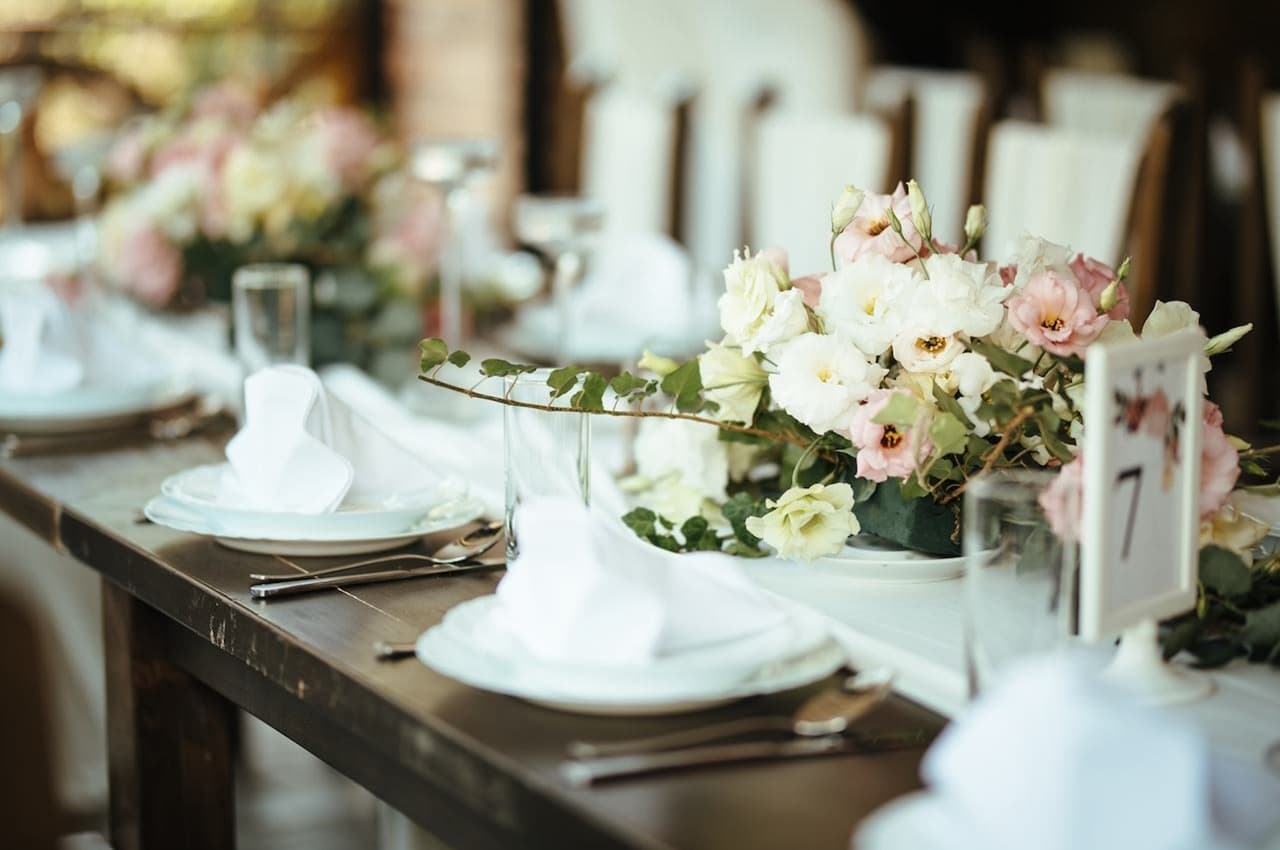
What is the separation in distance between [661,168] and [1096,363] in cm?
255

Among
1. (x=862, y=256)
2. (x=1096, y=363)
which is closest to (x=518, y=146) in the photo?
(x=862, y=256)

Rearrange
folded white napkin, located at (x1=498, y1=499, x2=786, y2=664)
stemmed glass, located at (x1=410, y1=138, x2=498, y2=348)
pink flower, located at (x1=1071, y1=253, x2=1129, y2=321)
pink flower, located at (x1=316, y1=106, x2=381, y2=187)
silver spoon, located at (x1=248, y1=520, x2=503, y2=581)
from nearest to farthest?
folded white napkin, located at (x1=498, y1=499, x2=786, y2=664) < pink flower, located at (x1=1071, y1=253, x2=1129, y2=321) < silver spoon, located at (x1=248, y1=520, x2=503, y2=581) < stemmed glass, located at (x1=410, y1=138, x2=498, y2=348) < pink flower, located at (x1=316, y1=106, x2=381, y2=187)

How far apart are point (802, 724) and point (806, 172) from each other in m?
2.30

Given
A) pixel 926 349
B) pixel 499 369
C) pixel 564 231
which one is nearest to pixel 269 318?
pixel 564 231

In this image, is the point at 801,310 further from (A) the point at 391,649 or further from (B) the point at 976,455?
(A) the point at 391,649

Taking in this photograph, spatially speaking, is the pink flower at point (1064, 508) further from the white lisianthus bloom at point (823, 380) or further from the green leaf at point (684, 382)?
the green leaf at point (684, 382)

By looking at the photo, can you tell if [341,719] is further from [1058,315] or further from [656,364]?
[1058,315]

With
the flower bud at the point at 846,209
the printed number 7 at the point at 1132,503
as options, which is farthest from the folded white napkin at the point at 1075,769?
the flower bud at the point at 846,209

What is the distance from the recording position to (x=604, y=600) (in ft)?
3.15

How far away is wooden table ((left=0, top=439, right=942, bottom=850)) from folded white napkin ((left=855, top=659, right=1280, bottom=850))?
116 millimetres

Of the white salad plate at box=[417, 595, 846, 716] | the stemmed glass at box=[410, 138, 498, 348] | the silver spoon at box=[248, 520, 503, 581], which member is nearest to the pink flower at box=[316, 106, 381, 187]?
the stemmed glass at box=[410, 138, 498, 348]

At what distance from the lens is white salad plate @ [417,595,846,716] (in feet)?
3.07

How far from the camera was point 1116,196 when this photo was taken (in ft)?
8.35

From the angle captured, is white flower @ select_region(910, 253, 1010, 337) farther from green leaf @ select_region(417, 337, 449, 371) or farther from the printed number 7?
green leaf @ select_region(417, 337, 449, 371)
